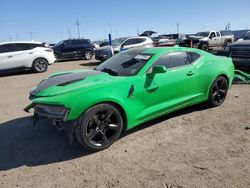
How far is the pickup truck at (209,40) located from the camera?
21977 mm

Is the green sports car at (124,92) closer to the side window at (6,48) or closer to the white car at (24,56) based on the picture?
the white car at (24,56)

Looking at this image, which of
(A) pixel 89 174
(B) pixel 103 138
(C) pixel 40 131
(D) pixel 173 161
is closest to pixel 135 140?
(B) pixel 103 138

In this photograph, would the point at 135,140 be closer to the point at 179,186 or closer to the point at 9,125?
the point at 179,186

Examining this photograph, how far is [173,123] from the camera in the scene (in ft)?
16.0

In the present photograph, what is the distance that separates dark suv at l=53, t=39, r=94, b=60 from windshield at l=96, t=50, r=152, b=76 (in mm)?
15093

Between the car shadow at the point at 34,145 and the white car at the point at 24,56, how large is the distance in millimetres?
7937

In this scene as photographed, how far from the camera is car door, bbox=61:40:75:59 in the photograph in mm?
19516

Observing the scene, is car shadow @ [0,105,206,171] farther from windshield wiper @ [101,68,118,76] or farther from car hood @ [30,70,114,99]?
windshield wiper @ [101,68,118,76]

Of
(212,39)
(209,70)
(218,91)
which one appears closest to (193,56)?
(209,70)

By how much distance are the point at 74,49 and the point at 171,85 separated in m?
16.1

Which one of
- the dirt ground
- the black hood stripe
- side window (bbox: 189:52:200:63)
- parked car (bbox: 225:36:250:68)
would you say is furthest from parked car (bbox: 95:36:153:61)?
the black hood stripe

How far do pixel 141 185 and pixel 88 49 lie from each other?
1782cm

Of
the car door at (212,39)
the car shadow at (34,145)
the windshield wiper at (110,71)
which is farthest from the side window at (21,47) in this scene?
the car door at (212,39)

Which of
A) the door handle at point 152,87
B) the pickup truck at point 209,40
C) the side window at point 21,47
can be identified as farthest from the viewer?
the pickup truck at point 209,40
